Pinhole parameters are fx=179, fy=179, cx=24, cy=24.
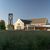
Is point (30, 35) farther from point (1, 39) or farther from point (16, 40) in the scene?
point (1, 39)

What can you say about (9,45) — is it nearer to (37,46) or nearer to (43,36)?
(37,46)

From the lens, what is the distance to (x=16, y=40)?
5.52 m

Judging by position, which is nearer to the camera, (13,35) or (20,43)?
(20,43)

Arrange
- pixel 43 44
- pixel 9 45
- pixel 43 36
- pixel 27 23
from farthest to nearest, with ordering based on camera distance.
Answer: pixel 27 23
pixel 43 36
pixel 43 44
pixel 9 45

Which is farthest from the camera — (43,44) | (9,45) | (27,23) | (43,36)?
(27,23)

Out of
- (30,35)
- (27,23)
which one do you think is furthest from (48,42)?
(27,23)

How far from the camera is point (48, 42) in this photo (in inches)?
222

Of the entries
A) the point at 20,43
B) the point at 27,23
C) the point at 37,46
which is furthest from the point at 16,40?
the point at 27,23

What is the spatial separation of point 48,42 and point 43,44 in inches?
14.3

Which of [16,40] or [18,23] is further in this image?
[18,23]

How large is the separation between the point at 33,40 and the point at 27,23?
19.7 meters

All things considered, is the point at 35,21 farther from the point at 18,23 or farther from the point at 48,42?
the point at 48,42

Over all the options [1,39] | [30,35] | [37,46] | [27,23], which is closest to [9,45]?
[1,39]

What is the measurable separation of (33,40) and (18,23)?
66.4 ft
